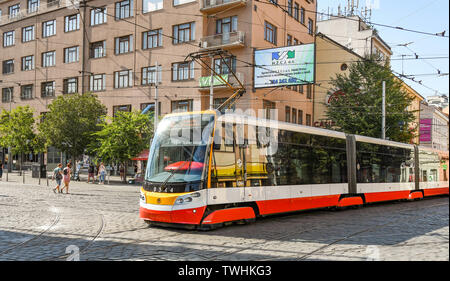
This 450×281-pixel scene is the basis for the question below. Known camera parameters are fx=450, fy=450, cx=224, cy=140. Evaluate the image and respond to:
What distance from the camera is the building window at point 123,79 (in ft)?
134

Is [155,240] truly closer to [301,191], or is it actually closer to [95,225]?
[95,225]

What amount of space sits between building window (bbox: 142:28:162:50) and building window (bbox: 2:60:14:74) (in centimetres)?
2028

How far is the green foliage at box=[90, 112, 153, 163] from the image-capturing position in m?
31.6

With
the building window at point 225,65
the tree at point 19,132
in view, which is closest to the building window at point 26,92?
the tree at point 19,132

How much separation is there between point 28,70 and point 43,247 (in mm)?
45781

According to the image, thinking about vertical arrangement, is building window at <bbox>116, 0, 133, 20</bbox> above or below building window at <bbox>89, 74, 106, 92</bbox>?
above

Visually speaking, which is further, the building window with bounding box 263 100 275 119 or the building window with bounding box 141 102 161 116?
the building window with bounding box 141 102 161 116

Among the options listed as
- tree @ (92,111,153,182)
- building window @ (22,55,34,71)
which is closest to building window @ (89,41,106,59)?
building window @ (22,55,34,71)

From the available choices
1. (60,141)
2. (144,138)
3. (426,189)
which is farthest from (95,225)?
(60,141)

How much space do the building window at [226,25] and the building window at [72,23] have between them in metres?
16.7

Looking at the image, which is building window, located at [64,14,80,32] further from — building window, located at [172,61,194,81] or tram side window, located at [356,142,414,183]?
tram side window, located at [356,142,414,183]

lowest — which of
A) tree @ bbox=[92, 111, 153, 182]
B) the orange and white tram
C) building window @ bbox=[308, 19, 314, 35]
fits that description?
the orange and white tram

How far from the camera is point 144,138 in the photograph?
108 feet

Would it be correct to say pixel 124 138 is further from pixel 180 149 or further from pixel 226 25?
pixel 180 149
